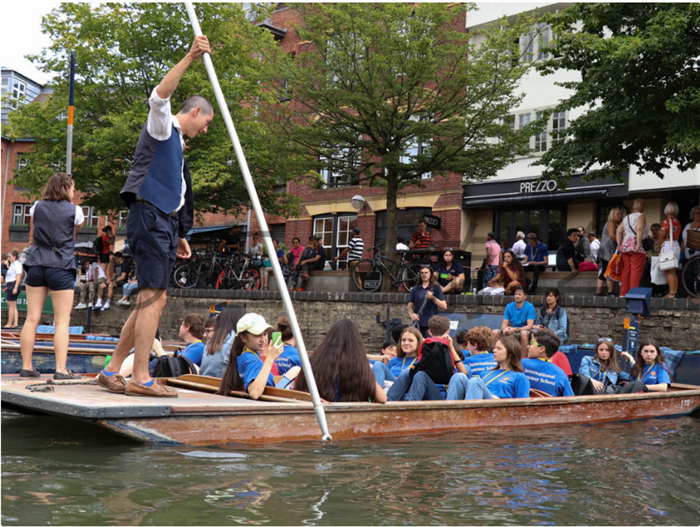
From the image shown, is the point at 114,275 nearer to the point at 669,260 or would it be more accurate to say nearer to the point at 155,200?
the point at 669,260

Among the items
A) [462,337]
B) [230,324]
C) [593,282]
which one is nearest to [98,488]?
[230,324]

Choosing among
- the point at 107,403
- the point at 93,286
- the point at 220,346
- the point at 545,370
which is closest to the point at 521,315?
the point at 545,370

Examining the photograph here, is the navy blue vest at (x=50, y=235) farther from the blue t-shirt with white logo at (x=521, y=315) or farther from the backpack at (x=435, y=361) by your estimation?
the blue t-shirt with white logo at (x=521, y=315)

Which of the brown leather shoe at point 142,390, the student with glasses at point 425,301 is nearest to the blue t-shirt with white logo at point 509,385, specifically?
the brown leather shoe at point 142,390

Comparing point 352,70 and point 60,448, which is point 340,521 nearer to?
point 60,448

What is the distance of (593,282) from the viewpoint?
1527 cm

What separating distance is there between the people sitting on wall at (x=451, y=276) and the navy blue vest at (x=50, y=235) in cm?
959

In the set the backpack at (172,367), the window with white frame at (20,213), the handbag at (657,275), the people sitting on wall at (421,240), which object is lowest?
the backpack at (172,367)

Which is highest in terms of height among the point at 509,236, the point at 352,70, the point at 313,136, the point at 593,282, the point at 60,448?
the point at 352,70

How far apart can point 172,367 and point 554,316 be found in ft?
22.0

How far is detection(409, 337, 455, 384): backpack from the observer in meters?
6.86

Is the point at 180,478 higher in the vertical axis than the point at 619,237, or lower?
lower

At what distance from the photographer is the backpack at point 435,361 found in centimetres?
686

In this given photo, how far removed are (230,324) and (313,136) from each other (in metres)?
10.8
